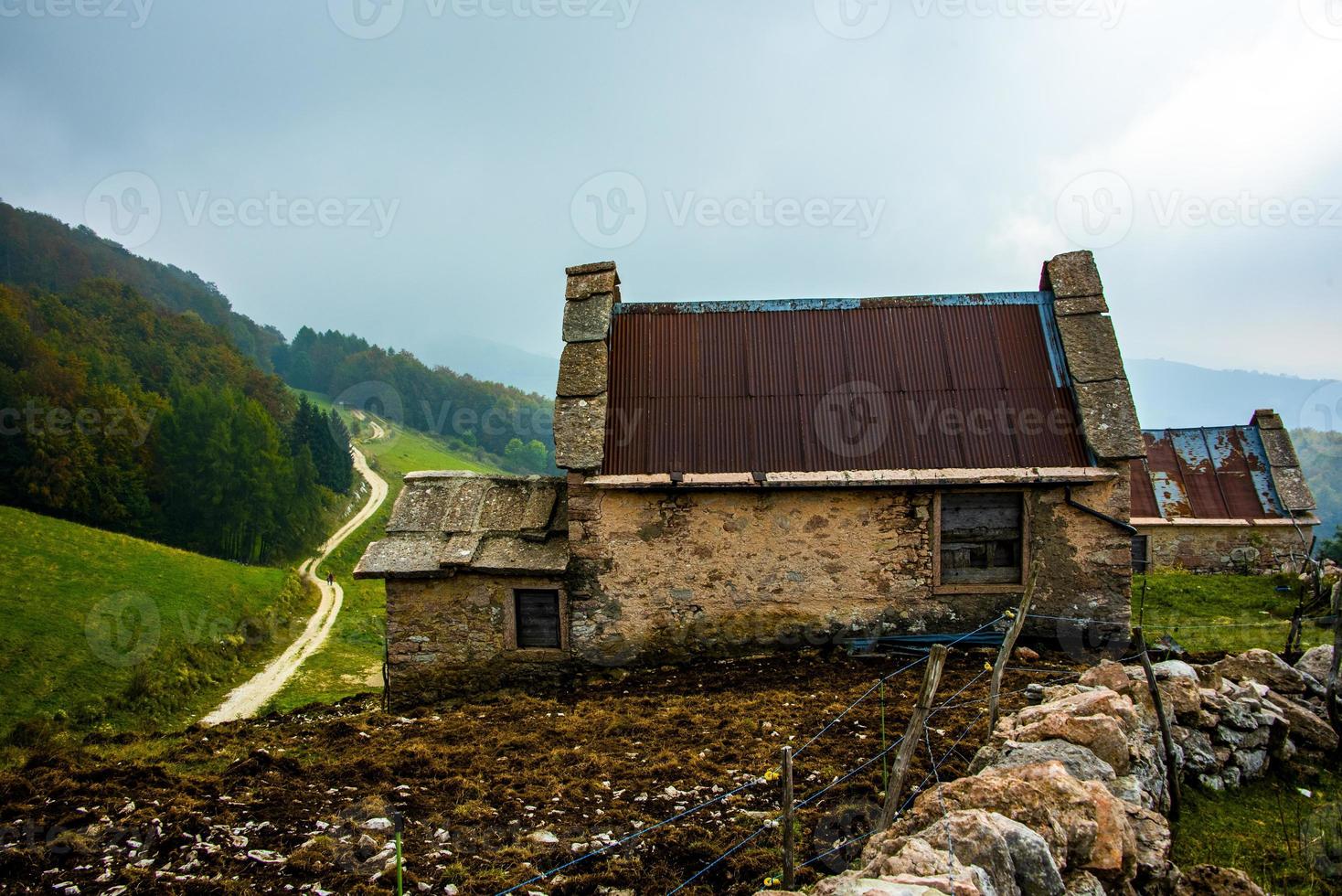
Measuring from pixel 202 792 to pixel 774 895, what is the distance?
19.4 feet

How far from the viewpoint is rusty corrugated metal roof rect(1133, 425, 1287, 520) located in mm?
24828

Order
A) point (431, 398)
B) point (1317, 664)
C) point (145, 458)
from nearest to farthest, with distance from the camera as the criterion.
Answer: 1. point (1317, 664)
2. point (145, 458)
3. point (431, 398)

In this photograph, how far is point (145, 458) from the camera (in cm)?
5256

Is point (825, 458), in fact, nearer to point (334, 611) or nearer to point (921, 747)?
point (921, 747)

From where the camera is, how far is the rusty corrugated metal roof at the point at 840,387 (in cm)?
1155

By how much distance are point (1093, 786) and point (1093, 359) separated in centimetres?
850

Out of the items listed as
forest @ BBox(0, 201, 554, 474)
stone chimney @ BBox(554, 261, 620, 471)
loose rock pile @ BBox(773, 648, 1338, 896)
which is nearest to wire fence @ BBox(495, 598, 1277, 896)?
loose rock pile @ BBox(773, 648, 1338, 896)

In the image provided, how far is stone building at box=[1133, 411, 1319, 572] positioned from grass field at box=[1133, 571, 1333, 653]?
1.92m

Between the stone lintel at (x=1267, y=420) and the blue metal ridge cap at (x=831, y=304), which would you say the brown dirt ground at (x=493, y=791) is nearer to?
the blue metal ridge cap at (x=831, y=304)

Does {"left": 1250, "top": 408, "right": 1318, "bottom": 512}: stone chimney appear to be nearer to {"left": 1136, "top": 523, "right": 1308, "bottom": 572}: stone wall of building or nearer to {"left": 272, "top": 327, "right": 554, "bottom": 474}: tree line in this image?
{"left": 1136, "top": 523, "right": 1308, "bottom": 572}: stone wall of building

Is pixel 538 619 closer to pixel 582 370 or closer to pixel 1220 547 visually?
pixel 582 370

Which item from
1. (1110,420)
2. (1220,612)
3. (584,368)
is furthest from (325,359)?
(1110,420)

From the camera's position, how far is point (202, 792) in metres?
7.06

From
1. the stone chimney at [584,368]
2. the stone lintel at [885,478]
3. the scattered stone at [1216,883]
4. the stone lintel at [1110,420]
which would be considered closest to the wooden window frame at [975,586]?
the stone lintel at [885,478]
